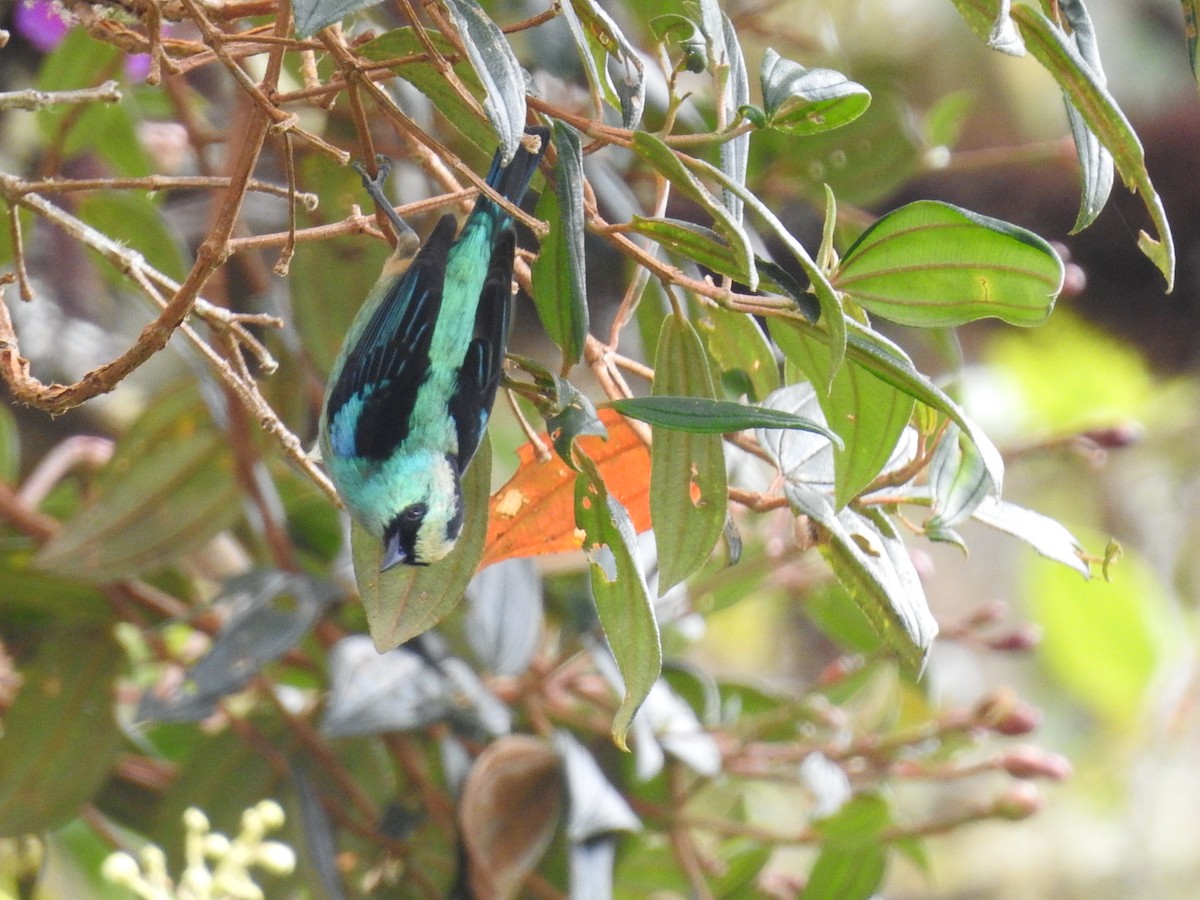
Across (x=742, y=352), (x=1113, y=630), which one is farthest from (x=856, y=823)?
(x=1113, y=630)

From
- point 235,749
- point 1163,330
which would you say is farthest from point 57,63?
point 1163,330

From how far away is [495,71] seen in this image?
63 centimetres

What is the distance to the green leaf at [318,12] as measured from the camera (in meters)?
0.55

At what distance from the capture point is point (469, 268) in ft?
2.87

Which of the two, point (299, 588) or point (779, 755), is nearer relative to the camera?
point (299, 588)

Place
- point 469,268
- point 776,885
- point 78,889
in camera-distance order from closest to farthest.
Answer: point 469,268, point 776,885, point 78,889

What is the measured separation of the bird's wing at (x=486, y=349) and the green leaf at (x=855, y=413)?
0.19 metres

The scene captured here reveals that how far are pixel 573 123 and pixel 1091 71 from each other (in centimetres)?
28

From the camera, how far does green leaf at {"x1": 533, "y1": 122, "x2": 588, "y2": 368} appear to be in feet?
2.25

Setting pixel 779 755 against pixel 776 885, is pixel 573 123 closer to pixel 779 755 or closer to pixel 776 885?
pixel 779 755

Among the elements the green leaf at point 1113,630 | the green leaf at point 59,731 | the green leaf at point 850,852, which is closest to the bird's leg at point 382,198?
the green leaf at point 59,731

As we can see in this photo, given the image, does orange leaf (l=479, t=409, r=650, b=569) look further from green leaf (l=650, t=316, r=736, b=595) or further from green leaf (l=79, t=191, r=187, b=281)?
green leaf (l=79, t=191, r=187, b=281)

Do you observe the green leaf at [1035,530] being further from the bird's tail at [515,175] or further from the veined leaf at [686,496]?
the bird's tail at [515,175]

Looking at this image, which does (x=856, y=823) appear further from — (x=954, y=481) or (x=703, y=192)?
(x=703, y=192)
